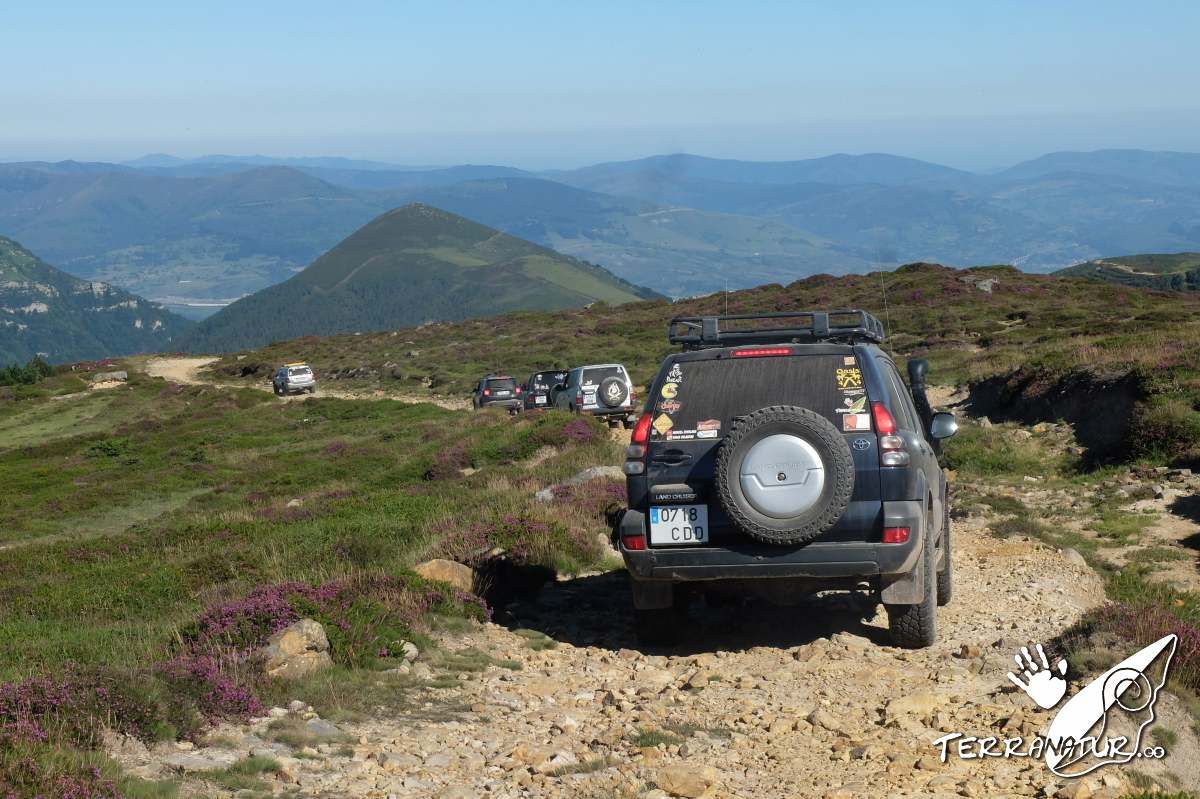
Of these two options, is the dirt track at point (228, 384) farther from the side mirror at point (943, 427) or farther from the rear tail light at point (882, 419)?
the rear tail light at point (882, 419)

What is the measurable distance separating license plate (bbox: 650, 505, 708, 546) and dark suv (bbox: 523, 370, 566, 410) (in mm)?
29481

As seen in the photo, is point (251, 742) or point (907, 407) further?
point (907, 407)

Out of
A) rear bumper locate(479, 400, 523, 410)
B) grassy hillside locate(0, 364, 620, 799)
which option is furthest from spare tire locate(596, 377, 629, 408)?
rear bumper locate(479, 400, 523, 410)

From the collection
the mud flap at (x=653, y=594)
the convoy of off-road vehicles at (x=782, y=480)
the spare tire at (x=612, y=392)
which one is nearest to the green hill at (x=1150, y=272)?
the spare tire at (x=612, y=392)

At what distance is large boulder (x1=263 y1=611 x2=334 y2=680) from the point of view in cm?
760

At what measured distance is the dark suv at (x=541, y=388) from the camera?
3847 cm

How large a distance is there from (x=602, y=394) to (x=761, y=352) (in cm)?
2088

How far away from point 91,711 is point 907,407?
6.41 meters

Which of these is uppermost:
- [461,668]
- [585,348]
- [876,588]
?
[876,588]

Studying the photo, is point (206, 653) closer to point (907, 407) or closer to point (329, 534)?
point (907, 407)

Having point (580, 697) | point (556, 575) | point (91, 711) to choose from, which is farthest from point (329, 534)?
point (91, 711)

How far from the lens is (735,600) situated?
1045 cm

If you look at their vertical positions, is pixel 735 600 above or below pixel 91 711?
below

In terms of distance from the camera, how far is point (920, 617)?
848 cm
